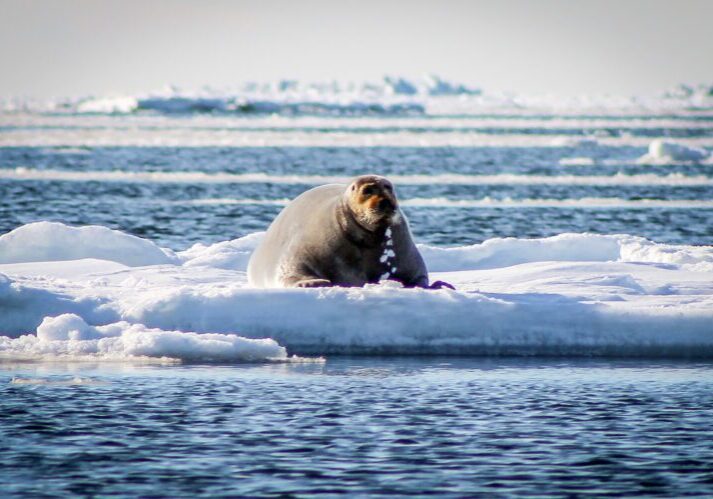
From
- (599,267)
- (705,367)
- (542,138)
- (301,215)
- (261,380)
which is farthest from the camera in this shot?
(542,138)

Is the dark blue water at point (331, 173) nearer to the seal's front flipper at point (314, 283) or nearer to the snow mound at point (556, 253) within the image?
the snow mound at point (556, 253)

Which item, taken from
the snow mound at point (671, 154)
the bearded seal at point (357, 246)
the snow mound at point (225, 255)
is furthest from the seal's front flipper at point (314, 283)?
the snow mound at point (671, 154)

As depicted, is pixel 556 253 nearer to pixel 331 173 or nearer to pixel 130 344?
pixel 130 344

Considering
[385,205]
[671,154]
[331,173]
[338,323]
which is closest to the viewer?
[338,323]

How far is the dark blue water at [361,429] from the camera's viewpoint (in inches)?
271

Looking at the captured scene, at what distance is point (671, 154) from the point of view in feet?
132

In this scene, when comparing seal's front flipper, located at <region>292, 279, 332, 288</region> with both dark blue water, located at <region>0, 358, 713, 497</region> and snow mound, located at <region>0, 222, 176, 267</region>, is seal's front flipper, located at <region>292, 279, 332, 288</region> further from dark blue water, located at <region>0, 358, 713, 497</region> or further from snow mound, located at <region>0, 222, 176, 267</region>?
snow mound, located at <region>0, 222, 176, 267</region>

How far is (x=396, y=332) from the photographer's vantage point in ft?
33.7

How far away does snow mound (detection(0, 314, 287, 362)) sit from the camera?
32.5 feet

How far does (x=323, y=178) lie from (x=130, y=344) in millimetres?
25823

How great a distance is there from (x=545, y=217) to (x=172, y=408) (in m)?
16.2

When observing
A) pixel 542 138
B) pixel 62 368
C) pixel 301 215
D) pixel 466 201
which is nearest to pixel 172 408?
pixel 62 368

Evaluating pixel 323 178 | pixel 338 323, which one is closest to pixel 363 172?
pixel 323 178

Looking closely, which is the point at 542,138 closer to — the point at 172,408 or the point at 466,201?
the point at 466,201
